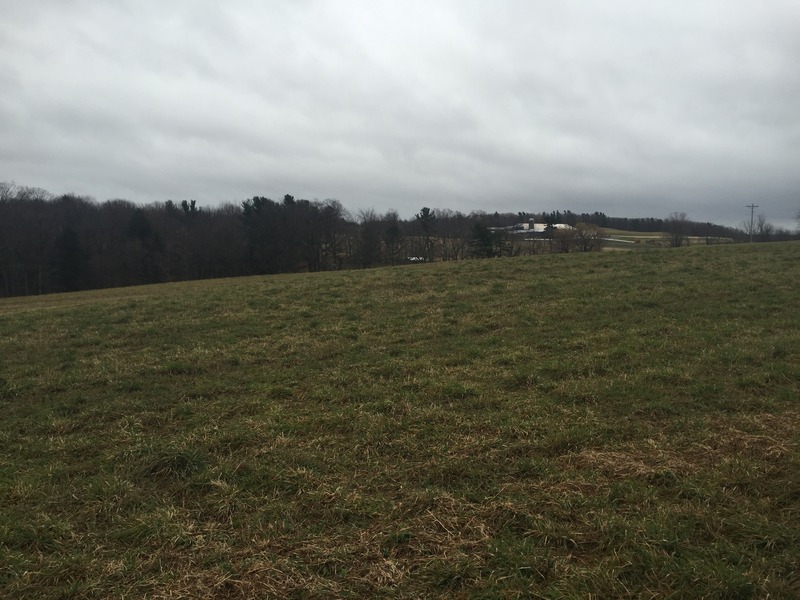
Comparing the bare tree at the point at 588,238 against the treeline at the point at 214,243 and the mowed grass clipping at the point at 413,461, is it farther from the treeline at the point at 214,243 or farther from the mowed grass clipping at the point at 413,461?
the mowed grass clipping at the point at 413,461

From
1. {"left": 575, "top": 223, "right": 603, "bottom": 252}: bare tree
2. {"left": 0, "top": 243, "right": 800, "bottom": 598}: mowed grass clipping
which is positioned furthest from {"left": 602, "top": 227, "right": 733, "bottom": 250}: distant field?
{"left": 0, "top": 243, "right": 800, "bottom": 598}: mowed grass clipping

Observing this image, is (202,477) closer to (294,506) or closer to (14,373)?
(294,506)

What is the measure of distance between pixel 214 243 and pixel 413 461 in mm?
71612

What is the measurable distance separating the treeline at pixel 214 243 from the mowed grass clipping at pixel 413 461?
49.9 m

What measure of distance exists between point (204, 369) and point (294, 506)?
15.5ft

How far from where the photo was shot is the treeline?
65.7m

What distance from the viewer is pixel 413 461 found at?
5.09 meters

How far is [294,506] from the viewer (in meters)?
4.38

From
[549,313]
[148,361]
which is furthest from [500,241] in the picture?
[148,361]

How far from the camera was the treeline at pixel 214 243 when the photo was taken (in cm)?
6569

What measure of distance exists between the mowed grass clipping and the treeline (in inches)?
1965

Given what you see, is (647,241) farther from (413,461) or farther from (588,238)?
(413,461)

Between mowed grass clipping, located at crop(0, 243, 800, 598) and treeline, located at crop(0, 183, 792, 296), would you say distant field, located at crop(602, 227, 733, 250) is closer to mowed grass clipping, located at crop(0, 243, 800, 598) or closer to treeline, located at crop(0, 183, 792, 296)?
treeline, located at crop(0, 183, 792, 296)

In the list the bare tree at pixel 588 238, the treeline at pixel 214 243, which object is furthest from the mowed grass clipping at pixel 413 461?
the bare tree at pixel 588 238
